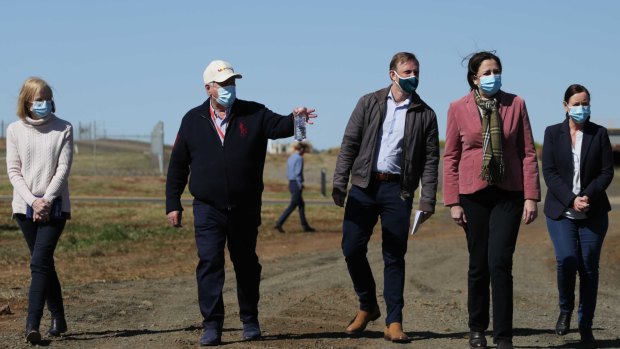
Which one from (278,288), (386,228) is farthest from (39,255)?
(278,288)

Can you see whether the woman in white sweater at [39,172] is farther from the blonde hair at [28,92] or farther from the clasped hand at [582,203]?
the clasped hand at [582,203]

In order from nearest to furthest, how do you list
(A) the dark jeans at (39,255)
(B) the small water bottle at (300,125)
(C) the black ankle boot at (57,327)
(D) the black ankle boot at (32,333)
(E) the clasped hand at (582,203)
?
1. (B) the small water bottle at (300,125)
2. (D) the black ankle boot at (32,333)
3. (A) the dark jeans at (39,255)
4. (E) the clasped hand at (582,203)
5. (C) the black ankle boot at (57,327)

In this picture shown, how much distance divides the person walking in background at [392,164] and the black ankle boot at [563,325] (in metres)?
1.40

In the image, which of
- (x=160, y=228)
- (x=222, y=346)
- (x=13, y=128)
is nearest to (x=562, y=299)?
(x=222, y=346)

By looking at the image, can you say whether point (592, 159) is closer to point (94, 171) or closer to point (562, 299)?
point (562, 299)

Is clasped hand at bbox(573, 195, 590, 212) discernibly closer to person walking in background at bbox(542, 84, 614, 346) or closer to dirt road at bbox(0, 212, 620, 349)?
person walking in background at bbox(542, 84, 614, 346)

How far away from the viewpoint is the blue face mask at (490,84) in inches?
319

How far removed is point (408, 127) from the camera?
8.68 m

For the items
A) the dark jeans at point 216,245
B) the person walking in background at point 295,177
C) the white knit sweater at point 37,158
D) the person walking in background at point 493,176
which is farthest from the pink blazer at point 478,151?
the person walking in background at point 295,177

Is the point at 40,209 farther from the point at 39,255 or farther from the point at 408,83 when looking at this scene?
the point at 408,83

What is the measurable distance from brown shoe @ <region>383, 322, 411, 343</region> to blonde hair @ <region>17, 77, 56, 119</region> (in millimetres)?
2974

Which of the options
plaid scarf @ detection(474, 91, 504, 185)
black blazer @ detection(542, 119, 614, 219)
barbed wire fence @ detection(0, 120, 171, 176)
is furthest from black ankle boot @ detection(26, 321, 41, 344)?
barbed wire fence @ detection(0, 120, 171, 176)

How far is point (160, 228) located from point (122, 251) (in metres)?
5.27

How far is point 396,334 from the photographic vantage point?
8.77m
